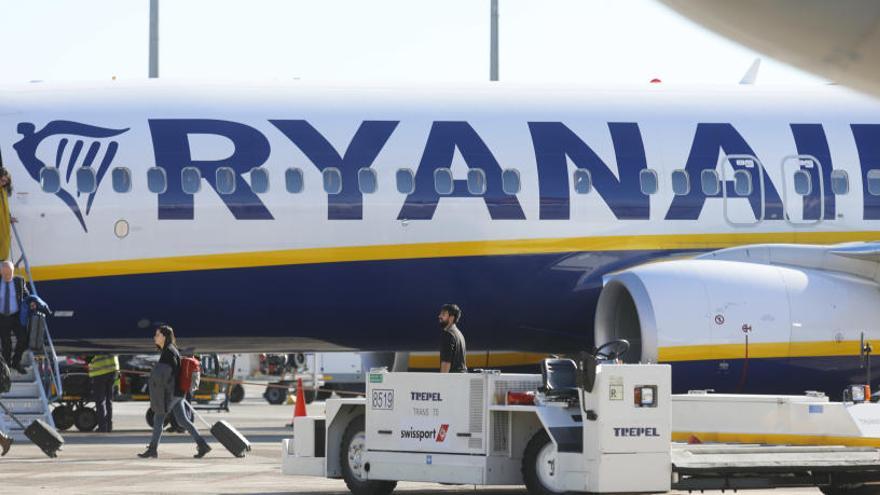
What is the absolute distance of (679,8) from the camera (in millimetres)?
3900

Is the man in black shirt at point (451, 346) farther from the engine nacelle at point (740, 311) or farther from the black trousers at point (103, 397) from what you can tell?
the black trousers at point (103, 397)

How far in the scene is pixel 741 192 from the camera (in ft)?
61.2

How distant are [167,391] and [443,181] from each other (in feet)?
12.8

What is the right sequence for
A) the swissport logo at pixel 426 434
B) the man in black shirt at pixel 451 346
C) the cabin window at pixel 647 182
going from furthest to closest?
the cabin window at pixel 647 182, the man in black shirt at pixel 451 346, the swissport logo at pixel 426 434

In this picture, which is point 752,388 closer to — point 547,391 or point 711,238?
point 711,238

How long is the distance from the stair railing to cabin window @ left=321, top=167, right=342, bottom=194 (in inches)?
135

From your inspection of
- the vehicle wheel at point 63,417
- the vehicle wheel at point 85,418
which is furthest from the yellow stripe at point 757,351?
the vehicle wheel at point 63,417

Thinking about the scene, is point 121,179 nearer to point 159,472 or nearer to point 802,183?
point 159,472

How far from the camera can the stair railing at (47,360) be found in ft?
57.7

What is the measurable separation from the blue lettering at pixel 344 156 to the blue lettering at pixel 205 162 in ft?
1.26

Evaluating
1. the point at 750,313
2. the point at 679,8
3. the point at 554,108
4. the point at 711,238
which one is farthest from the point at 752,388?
the point at 679,8

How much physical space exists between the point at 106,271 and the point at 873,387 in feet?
29.3

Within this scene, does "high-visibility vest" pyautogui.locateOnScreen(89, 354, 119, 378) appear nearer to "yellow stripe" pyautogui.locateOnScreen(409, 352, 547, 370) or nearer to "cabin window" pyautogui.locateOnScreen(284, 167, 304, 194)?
"yellow stripe" pyautogui.locateOnScreen(409, 352, 547, 370)

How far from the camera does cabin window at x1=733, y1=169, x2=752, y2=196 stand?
18641 mm
